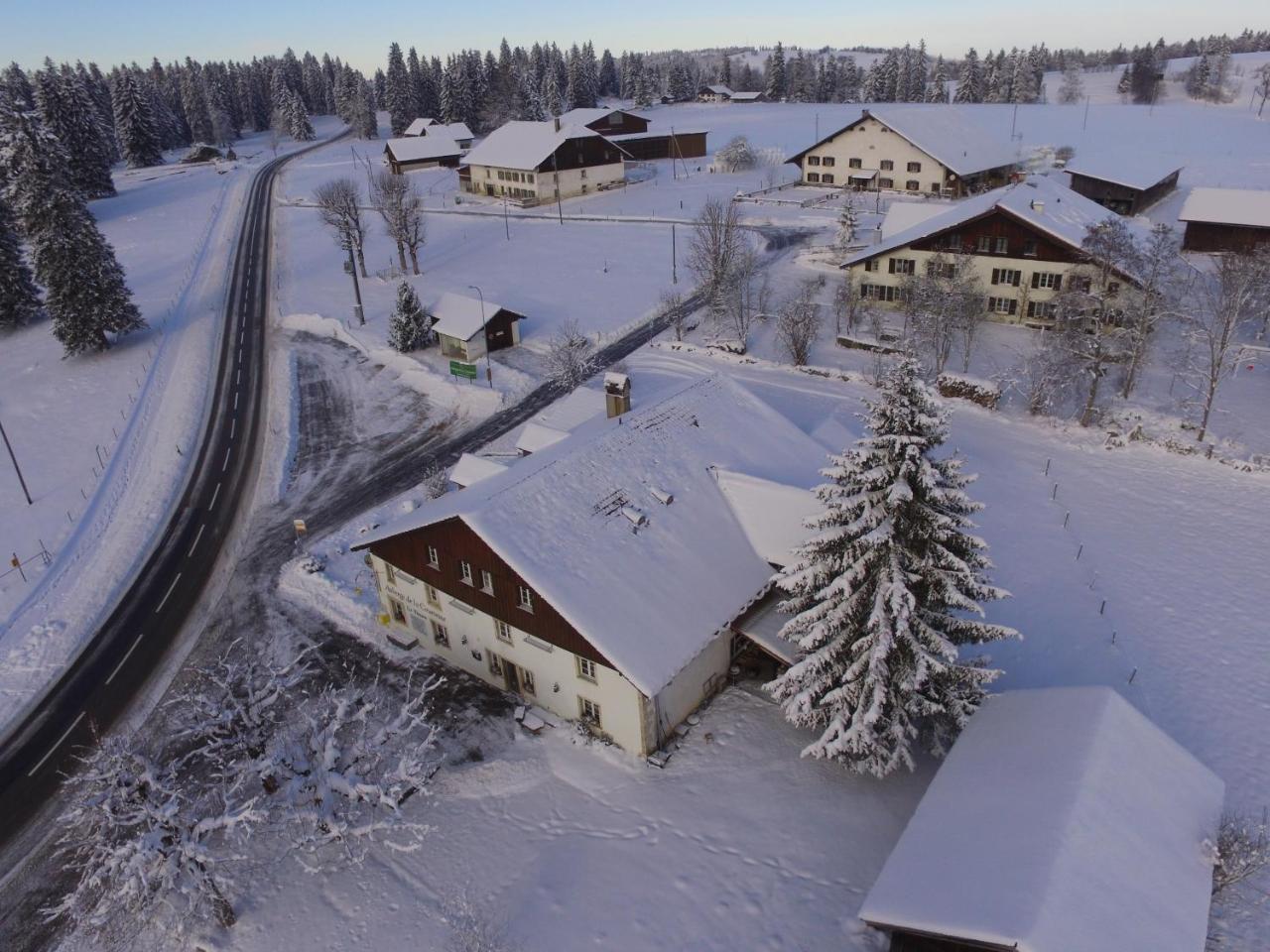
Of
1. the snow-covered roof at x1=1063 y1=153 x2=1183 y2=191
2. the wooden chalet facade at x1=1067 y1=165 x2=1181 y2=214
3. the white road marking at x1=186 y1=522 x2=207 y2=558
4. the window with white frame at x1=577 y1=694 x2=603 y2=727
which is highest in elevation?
the snow-covered roof at x1=1063 y1=153 x2=1183 y2=191

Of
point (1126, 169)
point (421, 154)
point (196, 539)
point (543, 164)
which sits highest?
point (421, 154)

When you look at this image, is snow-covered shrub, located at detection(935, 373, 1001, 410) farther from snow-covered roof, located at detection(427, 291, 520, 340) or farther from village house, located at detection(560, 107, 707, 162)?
village house, located at detection(560, 107, 707, 162)

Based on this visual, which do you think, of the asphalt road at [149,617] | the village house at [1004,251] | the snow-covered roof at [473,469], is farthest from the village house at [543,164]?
the snow-covered roof at [473,469]

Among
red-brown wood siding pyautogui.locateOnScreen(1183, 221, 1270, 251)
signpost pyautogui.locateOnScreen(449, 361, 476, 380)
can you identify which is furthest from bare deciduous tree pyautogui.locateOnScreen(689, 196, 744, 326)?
red-brown wood siding pyautogui.locateOnScreen(1183, 221, 1270, 251)

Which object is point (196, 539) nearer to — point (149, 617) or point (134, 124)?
point (149, 617)

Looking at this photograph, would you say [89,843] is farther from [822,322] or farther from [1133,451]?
[822,322]

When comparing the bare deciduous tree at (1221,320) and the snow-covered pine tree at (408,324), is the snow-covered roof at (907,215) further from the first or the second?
the snow-covered pine tree at (408,324)

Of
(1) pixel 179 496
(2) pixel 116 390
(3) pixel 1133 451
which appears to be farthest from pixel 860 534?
(2) pixel 116 390

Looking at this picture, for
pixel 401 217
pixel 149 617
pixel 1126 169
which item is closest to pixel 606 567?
pixel 149 617
